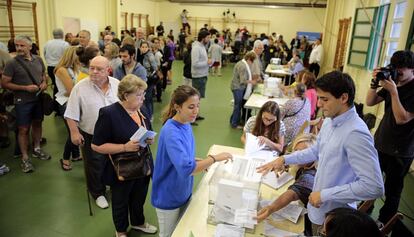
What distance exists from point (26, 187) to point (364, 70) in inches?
246

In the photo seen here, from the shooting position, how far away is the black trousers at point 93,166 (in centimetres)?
274

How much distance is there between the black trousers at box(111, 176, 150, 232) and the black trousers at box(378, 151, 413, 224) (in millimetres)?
2104

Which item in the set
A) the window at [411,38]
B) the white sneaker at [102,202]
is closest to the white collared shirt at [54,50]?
the white sneaker at [102,202]

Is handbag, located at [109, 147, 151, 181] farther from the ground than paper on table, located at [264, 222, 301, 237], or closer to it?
farther from the ground

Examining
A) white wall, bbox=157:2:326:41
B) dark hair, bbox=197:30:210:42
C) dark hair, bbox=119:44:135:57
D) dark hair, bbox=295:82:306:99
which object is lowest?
dark hair, bbox=295:82:306:99

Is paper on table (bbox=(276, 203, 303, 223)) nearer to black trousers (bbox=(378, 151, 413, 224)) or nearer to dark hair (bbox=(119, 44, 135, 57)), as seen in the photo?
black trousers (bbox=(378, 151, 413, 224))

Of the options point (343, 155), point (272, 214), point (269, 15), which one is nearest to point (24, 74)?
point (272, 214)

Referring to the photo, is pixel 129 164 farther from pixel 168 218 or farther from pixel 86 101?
pixel 86 101

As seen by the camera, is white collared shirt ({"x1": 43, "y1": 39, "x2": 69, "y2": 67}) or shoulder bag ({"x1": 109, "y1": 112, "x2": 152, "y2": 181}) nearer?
shoulder bag ({"x1": 109, "y1": 112, "x2": 152, "y2": 181})

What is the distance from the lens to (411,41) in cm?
367

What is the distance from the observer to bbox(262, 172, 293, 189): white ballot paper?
7.05ft

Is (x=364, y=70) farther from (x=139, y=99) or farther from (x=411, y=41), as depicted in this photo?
(x=139, y=99)

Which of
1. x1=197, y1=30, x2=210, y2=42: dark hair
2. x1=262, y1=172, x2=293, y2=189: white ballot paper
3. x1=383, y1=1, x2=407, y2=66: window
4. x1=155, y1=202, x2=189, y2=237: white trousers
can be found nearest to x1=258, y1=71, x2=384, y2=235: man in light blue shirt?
x1=262, y1=172, x2=293, y2=189: white ballot paper

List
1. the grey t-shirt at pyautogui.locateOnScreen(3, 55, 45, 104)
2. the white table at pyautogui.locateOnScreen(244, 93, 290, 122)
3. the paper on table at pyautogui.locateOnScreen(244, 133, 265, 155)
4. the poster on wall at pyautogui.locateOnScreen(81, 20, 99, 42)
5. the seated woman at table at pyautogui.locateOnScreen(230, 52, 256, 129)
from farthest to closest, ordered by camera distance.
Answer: the poster on wall at pyautogui.locateOnScreen(81, 20, 99, 42)
the seated woman at table at pyautogui.locateOnScreen(230, 52, 256, 129)
the white table at pyautogui.locateOnScreen(244, 93, 290, 122)
the grey t-shirt at pyautogui.locateOnScreen(3, 55, 45, 104)
the paper on table at pyautogui.locateOnScreen(244, 133, 265, 155)
